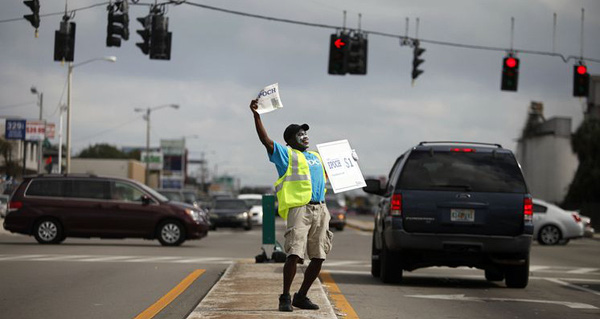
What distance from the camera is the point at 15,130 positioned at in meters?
55.5

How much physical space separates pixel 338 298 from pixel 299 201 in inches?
117

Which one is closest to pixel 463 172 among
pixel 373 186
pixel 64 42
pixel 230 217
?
pixel 373 186

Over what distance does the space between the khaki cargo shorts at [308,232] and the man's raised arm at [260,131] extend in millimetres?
655

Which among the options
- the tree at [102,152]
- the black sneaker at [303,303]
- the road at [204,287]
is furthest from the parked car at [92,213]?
the tree at [102,152]

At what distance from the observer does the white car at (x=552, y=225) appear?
103 feet

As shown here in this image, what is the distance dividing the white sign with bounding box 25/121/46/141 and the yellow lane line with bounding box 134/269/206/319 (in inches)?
1561

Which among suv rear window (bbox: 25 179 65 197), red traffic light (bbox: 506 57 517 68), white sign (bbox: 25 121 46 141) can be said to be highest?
red traffic light (bbox: 506 57 517 68)

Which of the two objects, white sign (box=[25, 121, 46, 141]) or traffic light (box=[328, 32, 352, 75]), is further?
white sign (box=[25, 121, 46, 141])

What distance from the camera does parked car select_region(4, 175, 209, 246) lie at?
25250 mm

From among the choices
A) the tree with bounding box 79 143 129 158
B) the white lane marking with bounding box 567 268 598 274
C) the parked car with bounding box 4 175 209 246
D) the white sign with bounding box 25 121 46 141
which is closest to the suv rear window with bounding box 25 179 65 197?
the parked car with bounding box 4 175 209 246

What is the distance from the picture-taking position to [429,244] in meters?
13.6

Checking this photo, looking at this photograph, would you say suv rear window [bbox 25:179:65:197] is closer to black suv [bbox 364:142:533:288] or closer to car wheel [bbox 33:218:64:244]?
car wheel [bbox 33:218:64:244]

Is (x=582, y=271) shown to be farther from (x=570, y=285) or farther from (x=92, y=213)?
(x=92, y=213)

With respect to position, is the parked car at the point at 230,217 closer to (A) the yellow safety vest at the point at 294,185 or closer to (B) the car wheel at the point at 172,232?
(B) the car wheel at the point at 172,232
